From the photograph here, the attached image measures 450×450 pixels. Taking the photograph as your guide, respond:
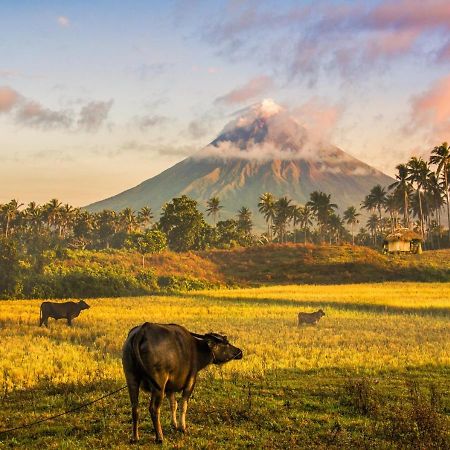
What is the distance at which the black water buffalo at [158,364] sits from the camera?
30.0ft

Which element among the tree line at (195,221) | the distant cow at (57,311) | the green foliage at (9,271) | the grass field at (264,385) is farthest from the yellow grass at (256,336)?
the tree line at (195,221)

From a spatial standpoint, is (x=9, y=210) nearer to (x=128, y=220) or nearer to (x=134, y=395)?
(x=128, y=220)

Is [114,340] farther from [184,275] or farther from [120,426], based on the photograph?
[184,275]

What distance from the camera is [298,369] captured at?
16938 mm

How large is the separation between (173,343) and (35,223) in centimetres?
13822

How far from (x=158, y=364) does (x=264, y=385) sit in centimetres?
619

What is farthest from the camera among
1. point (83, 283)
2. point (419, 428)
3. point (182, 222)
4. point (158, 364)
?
point (182, 222)

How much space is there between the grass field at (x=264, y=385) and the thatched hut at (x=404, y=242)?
54.9 m

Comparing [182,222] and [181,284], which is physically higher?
[182,222]

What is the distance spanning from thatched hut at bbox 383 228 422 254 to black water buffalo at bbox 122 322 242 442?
8013cm

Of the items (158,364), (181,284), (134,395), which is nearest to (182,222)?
(181,284)

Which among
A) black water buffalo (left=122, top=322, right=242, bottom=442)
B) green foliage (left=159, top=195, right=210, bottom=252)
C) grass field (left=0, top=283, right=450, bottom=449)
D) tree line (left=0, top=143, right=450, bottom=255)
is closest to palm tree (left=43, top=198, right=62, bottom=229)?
tree line (left=0, top=143, right=450, bottom=255)

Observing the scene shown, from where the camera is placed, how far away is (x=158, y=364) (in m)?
9.14

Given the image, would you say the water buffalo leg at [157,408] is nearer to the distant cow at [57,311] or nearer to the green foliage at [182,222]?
the distant cow at [57,311]
